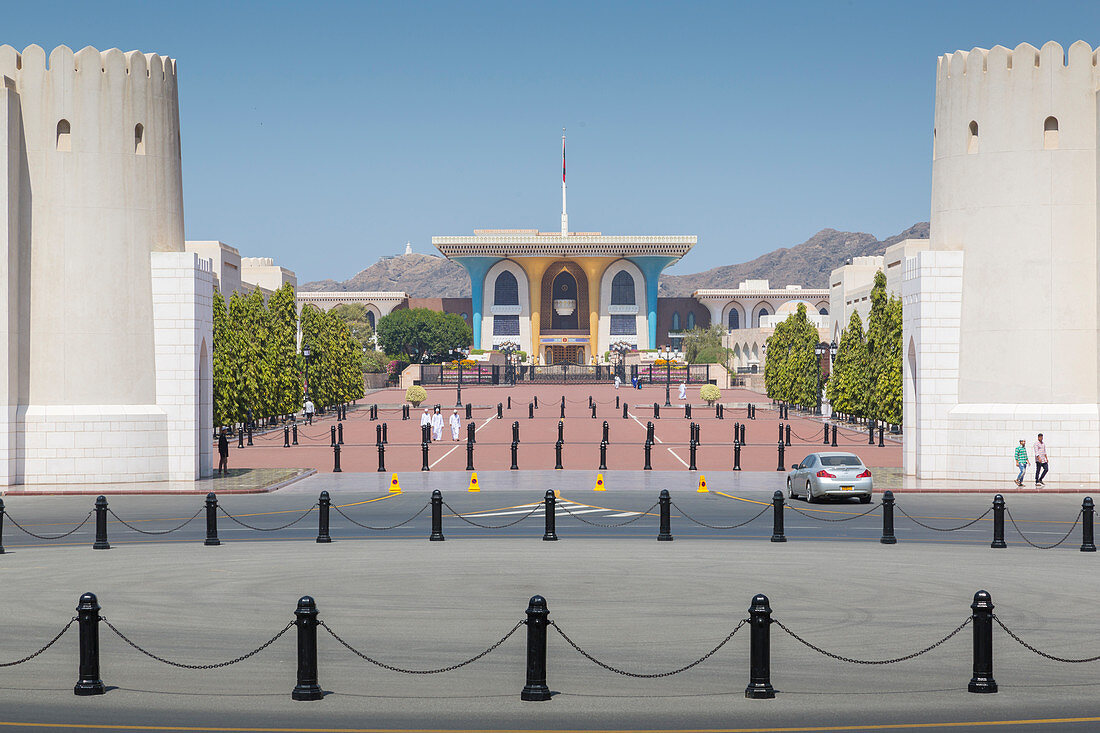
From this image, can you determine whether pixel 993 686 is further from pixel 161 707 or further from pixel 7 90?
pixel 7 90

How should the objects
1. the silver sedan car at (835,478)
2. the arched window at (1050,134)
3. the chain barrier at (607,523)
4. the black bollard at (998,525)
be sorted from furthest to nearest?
the arched window at (1050,134) < the silver sedan car at (835,478) < the chain barrier at (607,523) < the black bollard at (998,525)

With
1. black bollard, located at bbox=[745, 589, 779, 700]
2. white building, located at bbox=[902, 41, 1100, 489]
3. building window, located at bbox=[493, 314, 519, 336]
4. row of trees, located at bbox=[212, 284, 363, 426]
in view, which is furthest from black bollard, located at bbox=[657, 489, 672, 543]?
building window, located at bbox=[493, 314, 519, 336]

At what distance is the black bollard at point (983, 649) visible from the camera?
9773 millimetres

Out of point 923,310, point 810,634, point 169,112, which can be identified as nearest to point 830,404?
point 923,310

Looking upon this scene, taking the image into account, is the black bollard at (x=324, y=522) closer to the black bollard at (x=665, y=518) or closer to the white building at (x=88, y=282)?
the black bollard at (x=665, y=518)

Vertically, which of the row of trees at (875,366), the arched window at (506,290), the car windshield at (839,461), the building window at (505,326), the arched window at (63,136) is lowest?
the car windshield at (839,461)

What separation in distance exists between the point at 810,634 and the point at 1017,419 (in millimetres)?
19943

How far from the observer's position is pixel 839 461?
88.0ft

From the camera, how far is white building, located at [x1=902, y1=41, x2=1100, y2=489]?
96.4 ft

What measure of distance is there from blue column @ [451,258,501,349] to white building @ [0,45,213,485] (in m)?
122

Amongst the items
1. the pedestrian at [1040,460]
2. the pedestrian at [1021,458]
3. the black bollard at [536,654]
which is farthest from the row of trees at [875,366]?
the black bollard at [536,654]

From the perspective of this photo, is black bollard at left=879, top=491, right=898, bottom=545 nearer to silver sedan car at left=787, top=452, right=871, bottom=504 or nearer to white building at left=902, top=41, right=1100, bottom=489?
silver sedan car at left=787, top=452, right=871, bottom=504

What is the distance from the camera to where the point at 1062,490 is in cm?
2839

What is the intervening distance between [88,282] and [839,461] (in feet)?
59.8
